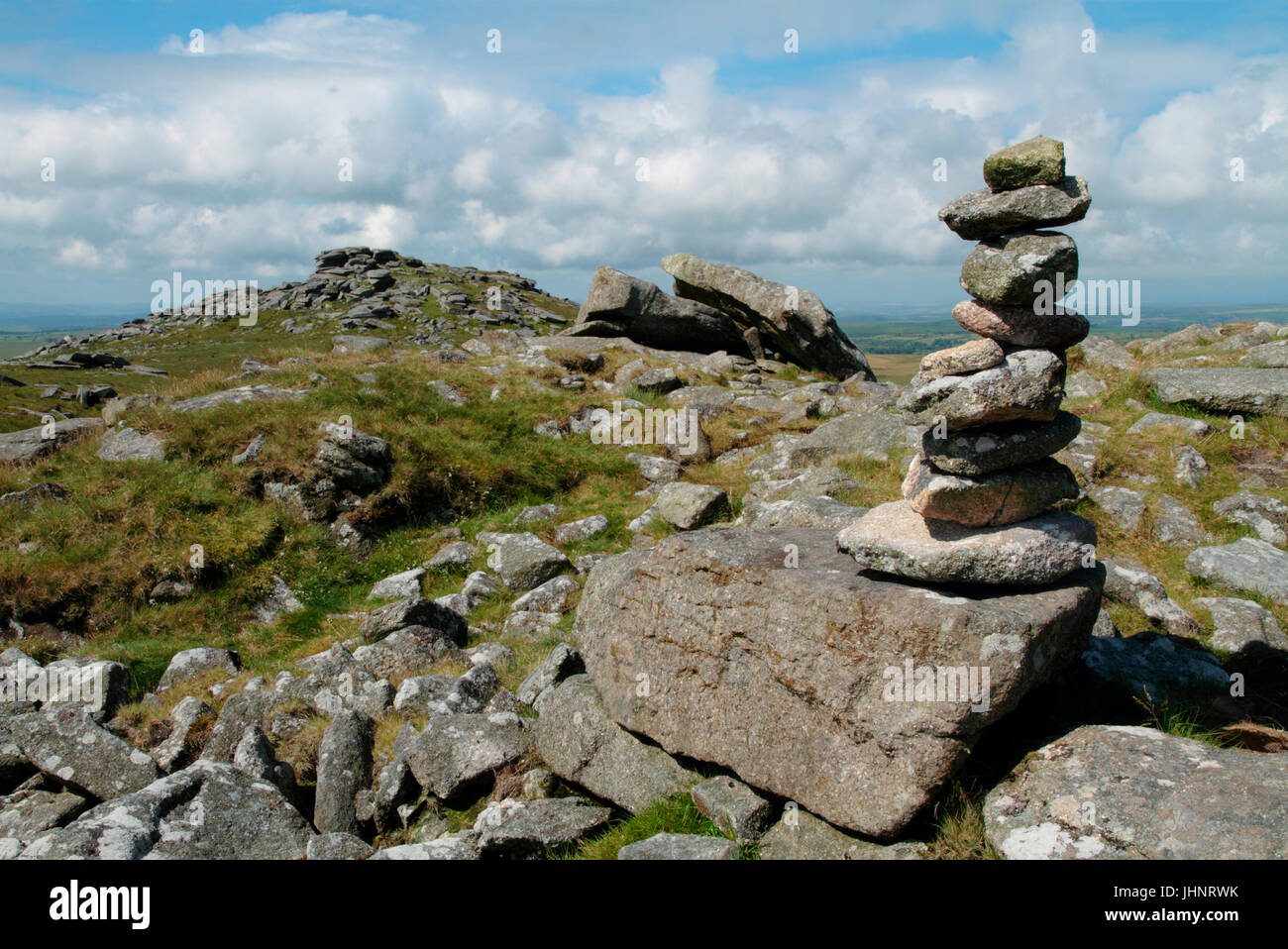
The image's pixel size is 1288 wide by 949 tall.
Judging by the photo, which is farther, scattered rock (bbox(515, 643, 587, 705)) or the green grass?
scattered rock (bbox(515, 643, 587, 705))

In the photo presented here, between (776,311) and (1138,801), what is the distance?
2527 cm

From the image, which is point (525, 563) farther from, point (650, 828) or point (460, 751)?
point (650, 828)

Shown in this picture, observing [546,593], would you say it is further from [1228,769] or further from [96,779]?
[1228,769]

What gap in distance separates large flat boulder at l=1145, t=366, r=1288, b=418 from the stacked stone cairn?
12.0m

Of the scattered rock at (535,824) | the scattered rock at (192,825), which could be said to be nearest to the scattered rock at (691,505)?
the scattered rock at (535,824)

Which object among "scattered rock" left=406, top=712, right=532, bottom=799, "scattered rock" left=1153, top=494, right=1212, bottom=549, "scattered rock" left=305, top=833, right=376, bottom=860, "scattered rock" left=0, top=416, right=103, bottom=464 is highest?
"scattered rock" left=0, top=416, right=103, bottom=464

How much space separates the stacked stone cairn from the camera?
686 cm

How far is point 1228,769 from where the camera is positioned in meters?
5.78

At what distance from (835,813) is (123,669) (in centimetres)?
1098

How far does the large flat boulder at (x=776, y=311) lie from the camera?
29359 millimetres

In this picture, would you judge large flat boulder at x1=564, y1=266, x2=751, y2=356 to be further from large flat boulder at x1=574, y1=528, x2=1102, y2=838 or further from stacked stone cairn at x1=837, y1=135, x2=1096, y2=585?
stacked stone cairn at x1=837, y1=135, x2=1096, y2=585

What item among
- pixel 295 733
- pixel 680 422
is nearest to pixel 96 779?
pixel 295 733

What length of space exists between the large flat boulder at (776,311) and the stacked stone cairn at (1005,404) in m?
22.3

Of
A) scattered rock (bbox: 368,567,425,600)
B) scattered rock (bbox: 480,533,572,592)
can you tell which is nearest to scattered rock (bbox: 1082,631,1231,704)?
scattered rock (bbox: 480,533,572,592)
